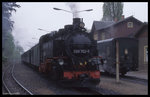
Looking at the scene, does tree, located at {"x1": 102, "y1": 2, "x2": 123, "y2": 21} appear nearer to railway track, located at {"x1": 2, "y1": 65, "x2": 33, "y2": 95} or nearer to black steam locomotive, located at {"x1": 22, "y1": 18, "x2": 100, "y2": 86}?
railway track, located at {"x1": 2, "y1": 65, "x2": 33, "y2": 95}

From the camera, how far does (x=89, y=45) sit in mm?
13453

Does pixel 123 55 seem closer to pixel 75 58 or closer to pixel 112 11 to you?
pixel 75 58

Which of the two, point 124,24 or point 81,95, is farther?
point 124,24

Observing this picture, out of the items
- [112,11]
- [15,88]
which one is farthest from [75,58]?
[112,11]

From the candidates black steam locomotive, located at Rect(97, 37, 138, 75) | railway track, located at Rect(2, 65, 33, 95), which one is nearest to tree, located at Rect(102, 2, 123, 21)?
black steam locomotive, located at Rect(97, 37, 138, 75)

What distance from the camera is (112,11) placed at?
6166cm

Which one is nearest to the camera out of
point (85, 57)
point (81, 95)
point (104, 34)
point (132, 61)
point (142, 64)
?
point (81, 95)

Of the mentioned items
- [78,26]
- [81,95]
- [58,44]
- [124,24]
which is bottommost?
[81,95]

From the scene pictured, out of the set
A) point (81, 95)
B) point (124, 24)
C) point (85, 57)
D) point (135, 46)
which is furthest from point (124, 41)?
point (124, 24)

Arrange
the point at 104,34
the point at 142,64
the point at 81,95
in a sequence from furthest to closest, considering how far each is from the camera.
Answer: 1. the point at 104,34
2. the point at 142,64
3. the point at 81,95

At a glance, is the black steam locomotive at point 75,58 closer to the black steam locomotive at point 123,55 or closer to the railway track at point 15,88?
the railway track at point 15,88

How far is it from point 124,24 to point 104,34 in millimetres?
4172

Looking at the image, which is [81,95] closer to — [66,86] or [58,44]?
[66,86]

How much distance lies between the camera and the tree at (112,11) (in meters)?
61.1
